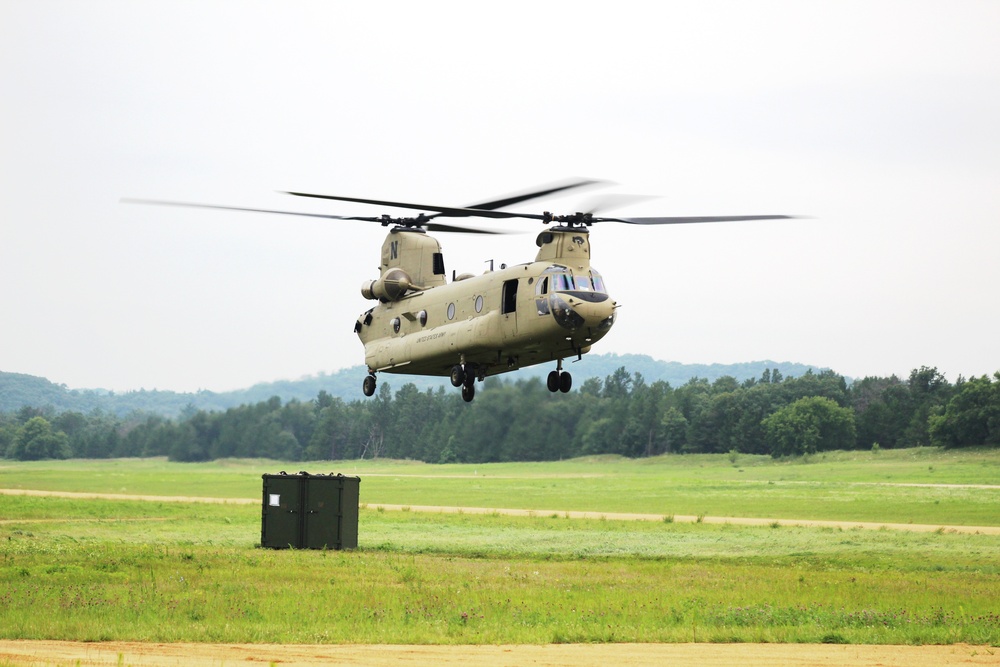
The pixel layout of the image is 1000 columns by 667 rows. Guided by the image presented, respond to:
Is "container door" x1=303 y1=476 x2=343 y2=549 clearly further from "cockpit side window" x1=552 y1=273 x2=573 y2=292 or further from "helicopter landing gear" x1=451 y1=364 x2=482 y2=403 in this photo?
"cockpit side window" x1=552 y1=273 x2=573 y2=292

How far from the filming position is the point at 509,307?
32000mm

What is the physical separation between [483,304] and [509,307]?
1.21 metres

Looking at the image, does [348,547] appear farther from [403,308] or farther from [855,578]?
[855,578]

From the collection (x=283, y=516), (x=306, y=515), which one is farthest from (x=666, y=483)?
(x=283, y=516)

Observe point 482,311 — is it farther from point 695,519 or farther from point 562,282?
point 695,519

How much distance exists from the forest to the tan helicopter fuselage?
6064 cm

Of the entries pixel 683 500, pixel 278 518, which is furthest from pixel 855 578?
pixel 683 500

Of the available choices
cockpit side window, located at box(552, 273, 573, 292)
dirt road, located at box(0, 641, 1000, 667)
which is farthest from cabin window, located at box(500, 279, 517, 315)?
dirt road, located at box(0, 641, 1000, 667)

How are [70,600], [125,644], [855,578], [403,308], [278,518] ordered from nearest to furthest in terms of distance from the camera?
[125,644], [70,600], [855,578], [403,308], [278,518]

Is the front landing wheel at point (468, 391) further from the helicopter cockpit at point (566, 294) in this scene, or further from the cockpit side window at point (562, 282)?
the cockpit side window at point (562, 282)

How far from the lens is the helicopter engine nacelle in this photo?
123 ft

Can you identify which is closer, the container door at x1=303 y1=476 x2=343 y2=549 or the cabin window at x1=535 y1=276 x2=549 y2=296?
the cabin window at x1=535 y1=276 x2=549 y2=296

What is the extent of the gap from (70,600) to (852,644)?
17.0 m

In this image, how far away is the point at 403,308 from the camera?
36.8 metres
